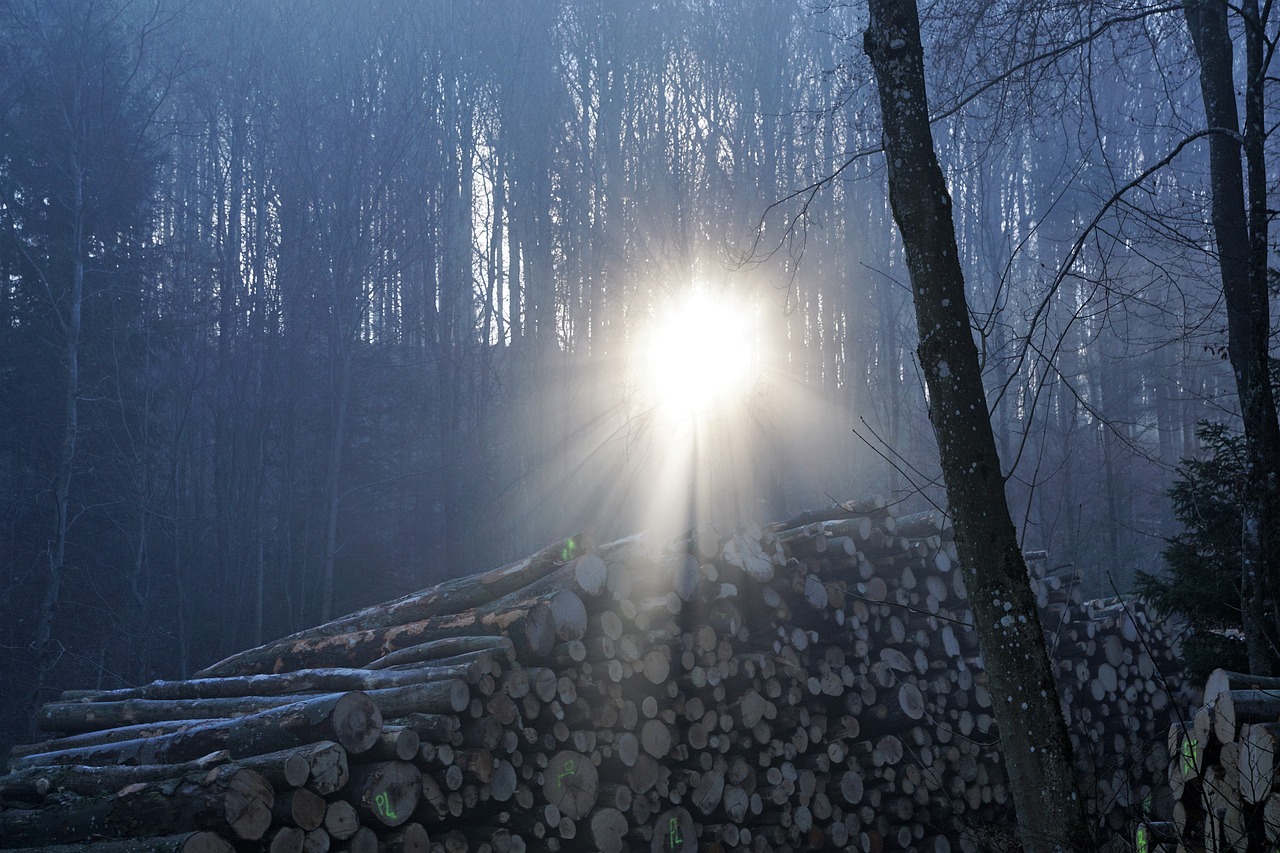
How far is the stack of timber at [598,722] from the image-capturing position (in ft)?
17.9

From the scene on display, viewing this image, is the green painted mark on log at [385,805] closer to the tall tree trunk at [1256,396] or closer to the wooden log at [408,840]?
the wooden log at [408,840]

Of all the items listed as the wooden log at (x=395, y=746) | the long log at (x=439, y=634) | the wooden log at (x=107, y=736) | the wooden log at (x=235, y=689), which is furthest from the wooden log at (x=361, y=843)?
the wooden log at (x=107, y=736)

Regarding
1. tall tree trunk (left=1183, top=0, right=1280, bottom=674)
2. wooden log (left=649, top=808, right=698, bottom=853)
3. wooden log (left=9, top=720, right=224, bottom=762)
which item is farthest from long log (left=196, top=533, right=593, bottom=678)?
tall tree trunk (left=1183, top=0, right=1280, bottom=674)

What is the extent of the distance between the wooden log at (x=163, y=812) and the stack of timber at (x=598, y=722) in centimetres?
1

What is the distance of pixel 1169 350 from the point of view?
1049 inches

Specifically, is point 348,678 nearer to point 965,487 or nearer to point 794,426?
point 965,487

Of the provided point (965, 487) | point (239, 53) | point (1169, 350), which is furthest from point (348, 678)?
point (1169, 350)

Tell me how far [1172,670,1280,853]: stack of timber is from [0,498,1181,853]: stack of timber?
0.28 m

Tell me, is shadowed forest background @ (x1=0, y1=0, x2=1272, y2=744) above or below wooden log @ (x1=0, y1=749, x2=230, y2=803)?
above

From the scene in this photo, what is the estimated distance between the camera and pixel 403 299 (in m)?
20.6

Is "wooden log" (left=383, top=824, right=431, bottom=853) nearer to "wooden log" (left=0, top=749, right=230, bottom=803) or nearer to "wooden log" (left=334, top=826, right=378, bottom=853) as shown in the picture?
"wooden log" (left=334, top=826, right=378, bottom=853)

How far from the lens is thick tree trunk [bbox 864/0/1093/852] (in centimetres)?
395

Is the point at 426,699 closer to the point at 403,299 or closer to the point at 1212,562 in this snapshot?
the point at 1212,562

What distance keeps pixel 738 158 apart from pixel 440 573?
10327 millimetres
